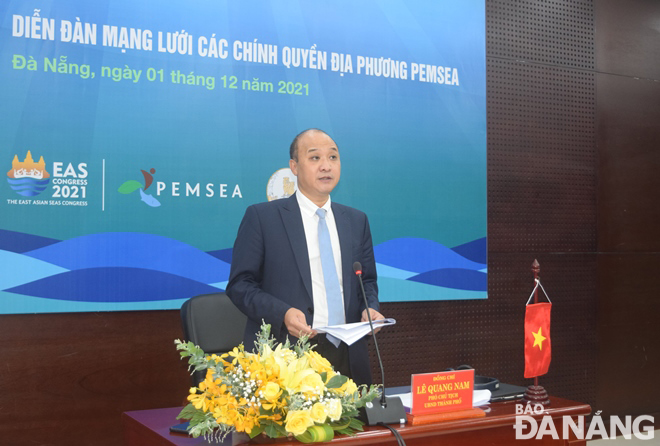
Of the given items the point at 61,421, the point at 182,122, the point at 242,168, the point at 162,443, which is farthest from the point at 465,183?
the point at 162,443

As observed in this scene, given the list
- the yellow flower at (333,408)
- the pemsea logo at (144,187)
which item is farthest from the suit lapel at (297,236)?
the pemsea logo at (144,187)

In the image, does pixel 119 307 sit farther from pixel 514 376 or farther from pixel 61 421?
pixel 514 376

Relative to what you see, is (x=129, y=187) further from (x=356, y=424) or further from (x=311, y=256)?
(x=356, y=424)

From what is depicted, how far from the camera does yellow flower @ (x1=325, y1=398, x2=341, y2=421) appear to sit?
175cm

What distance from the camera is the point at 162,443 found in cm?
196

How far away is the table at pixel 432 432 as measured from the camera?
6.33 ft

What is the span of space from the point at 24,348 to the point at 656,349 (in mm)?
4398

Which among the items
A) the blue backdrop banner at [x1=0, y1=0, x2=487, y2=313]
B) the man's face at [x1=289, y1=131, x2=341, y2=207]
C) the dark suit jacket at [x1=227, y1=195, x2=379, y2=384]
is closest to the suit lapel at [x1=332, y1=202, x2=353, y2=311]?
the dark suit jacket at [x1=227, y1=195, x2=379, y2=384]

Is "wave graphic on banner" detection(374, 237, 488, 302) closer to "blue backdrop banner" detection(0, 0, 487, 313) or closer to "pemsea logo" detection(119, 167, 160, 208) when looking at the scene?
"blue backdrop banner" detection(0, 0, 487, 313)

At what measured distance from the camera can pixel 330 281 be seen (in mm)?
2633

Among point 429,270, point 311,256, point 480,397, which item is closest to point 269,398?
point 480,397

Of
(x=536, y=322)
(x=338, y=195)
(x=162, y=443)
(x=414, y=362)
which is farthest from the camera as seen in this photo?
(x=414, y=362)

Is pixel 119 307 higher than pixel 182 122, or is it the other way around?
pixel 182 122

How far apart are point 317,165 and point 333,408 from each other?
44.7 inches
